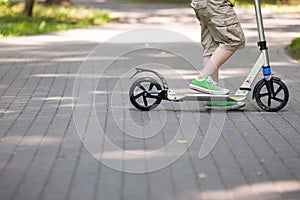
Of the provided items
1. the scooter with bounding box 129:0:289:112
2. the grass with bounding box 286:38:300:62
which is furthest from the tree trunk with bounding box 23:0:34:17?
the scooter with bounding box 129:0:289:112

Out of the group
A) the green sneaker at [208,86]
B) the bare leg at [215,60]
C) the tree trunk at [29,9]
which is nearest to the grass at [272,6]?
the tree trunk at [29,9]

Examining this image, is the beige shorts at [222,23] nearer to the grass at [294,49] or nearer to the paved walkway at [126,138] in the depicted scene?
the paved walkway at [126,138]

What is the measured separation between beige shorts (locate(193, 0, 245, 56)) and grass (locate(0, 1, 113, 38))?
933 cm

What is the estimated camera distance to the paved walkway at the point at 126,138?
207 inches

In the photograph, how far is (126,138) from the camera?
686cm

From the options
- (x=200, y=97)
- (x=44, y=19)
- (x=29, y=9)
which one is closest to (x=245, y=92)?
(x=200, y=97)

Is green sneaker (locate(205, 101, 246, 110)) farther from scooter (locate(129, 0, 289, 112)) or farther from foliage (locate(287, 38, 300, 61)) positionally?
foliage (locate(287, 38, 300, 61))

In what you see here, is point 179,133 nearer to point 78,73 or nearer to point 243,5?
point 78,73

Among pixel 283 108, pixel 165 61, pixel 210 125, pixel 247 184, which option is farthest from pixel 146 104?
pixel 165 61

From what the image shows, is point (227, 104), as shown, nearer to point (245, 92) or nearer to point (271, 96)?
point (245, 92)

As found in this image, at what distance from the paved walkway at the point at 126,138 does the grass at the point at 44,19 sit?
195 inches

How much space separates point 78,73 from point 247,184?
6186 millimetres

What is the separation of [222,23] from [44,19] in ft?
44.3

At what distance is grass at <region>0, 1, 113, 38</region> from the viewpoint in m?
17.8
